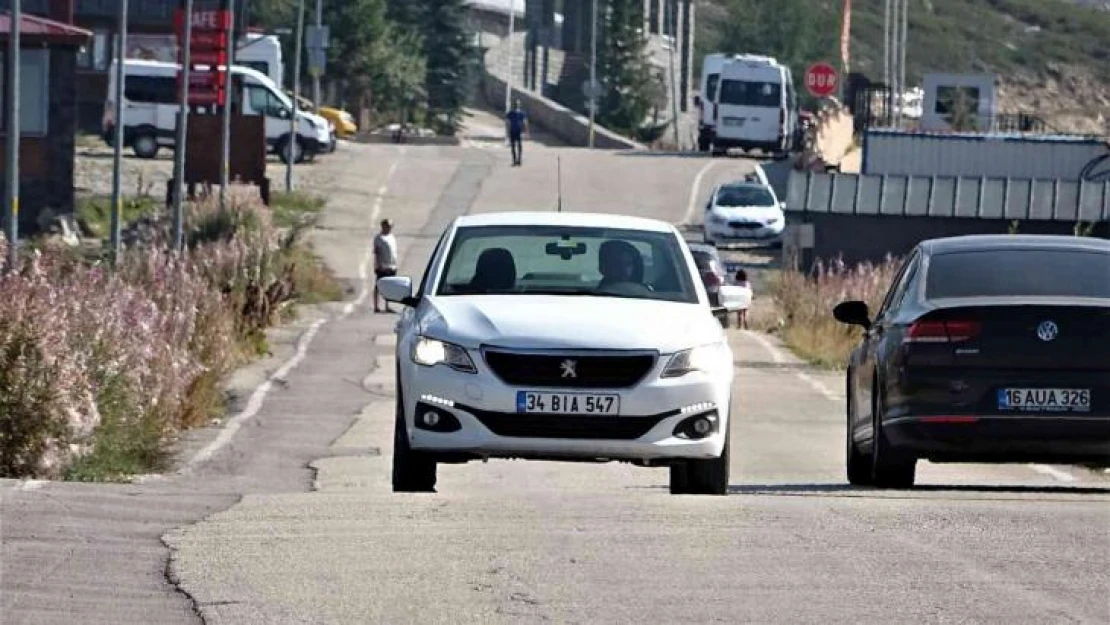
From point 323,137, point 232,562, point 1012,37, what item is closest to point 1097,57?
point 1012,37

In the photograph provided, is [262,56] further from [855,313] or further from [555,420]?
[555,420]

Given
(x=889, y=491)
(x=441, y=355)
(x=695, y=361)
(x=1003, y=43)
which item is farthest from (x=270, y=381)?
(x=1003, y=43)

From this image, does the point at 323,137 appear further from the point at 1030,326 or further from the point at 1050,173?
the point at 1030,326

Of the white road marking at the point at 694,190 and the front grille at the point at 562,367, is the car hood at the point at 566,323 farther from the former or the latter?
the white road marking at the point at 694,190

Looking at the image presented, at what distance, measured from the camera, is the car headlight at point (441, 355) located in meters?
13.2

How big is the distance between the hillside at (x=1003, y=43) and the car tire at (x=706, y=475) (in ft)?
437

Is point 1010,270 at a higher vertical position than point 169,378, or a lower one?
higher

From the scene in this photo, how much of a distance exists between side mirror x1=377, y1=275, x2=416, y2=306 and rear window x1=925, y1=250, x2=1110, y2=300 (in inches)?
118

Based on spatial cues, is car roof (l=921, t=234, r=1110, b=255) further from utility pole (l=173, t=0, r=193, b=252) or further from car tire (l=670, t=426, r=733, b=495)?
utility pole (l=173, t=0, r=193, b=252)

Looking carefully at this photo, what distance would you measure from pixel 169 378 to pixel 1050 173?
46.3m

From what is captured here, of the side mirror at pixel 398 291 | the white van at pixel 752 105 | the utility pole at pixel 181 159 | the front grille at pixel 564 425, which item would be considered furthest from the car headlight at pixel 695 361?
the white van at pixel 752 105

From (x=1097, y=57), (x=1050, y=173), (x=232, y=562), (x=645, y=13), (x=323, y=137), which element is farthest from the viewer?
(x=1097, y=57)

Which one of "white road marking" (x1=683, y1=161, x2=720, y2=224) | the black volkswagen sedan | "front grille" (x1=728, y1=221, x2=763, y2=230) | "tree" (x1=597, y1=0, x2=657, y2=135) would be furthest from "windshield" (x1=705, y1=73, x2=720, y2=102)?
the black volkswagen sedan

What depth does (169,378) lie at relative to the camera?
19578 mm
